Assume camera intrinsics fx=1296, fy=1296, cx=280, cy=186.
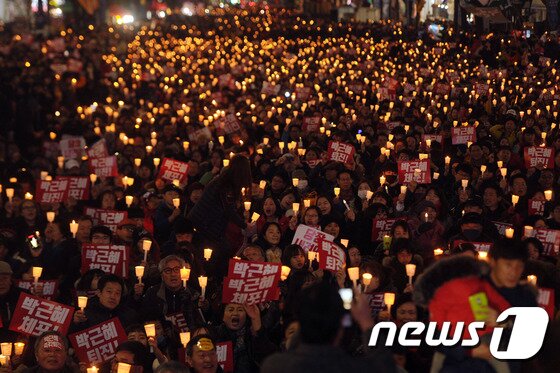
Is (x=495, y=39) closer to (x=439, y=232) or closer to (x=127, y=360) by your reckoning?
(x=439, y=232)

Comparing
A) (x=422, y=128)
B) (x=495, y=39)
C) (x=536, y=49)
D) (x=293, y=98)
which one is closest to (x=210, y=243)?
(x=422, y=128)

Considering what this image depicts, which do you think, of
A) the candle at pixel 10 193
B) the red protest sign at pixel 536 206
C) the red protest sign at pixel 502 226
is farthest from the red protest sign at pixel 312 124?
the red protest sign at pixel 502 226

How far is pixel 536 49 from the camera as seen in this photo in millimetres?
27344

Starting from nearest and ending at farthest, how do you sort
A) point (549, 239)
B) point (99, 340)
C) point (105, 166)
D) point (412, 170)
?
point (99, 340) → point (549, 239) → point (412, 170) → point (105, 166)

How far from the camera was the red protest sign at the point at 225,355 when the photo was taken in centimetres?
772

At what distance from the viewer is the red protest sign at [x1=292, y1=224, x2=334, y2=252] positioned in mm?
10086

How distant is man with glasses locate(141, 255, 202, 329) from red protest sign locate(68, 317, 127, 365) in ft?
2.06

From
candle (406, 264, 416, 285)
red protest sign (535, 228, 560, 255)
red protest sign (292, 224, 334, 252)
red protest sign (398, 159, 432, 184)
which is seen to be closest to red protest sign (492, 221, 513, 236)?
red protest sign (535, 228, 560, 255)

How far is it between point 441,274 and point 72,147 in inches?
518

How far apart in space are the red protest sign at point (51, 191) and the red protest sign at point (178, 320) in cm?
488

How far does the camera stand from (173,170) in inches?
564

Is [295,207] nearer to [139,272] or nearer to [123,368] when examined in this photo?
[139,272]

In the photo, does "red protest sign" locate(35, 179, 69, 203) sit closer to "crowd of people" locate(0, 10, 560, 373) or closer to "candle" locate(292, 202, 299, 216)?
"crowd of people" locate(0, 10, 560, 373)

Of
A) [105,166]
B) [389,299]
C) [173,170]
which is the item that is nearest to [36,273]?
[389,299]
